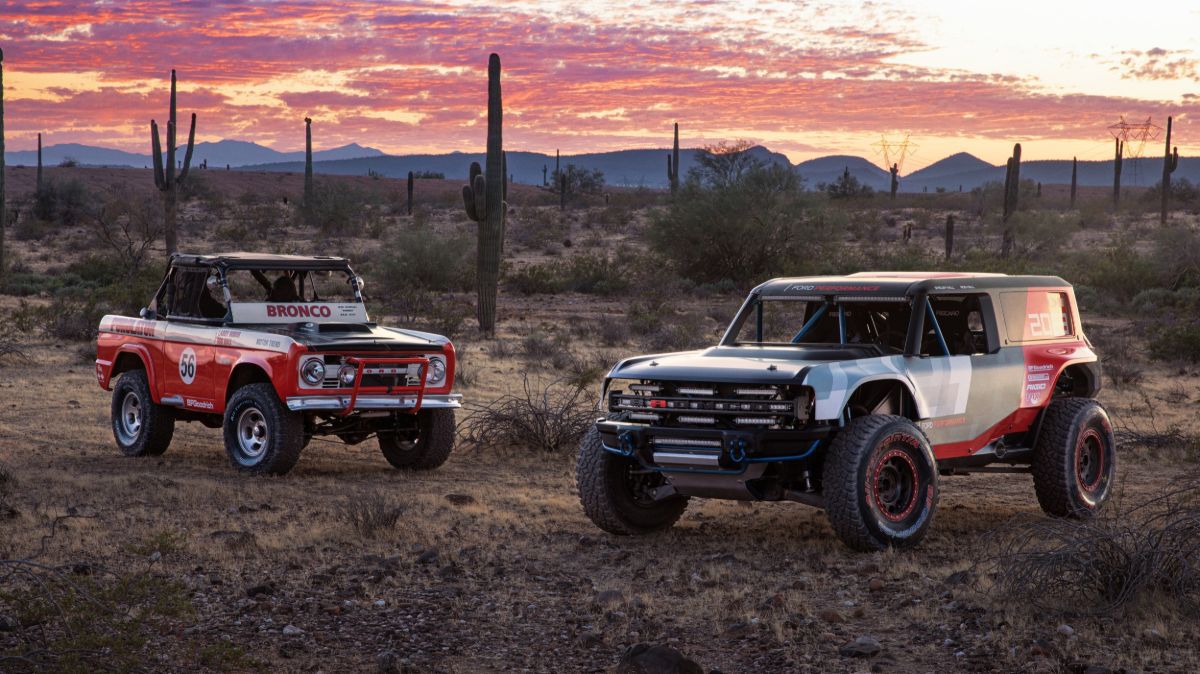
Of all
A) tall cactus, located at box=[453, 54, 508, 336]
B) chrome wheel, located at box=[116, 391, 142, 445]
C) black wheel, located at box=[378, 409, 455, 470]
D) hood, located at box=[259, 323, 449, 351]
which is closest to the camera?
hood, located at box=[259, 323, 449, 351]

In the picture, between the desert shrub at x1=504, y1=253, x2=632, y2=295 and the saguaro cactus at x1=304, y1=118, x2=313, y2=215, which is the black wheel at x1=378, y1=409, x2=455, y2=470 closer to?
the desert shrub at x1=504, y1=253, x2=632, y2=295

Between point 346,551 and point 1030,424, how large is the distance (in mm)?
5005

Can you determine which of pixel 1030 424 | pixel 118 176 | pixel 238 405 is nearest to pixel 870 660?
pixel 1030 424

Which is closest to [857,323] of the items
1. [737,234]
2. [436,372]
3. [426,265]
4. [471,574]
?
[471,574]

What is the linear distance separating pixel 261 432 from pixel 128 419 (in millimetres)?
2163

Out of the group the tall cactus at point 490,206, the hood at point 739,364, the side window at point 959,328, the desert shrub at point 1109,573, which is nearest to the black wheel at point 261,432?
the hood at point 739,364

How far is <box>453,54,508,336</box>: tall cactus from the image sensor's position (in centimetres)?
2494

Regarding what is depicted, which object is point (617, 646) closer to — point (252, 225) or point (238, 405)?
point (238, 405)

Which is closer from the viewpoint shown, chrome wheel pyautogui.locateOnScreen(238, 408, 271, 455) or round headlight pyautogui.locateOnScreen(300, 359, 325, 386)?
round headlight pyautogui.locateOnScreen(300, 359, 325, 386)

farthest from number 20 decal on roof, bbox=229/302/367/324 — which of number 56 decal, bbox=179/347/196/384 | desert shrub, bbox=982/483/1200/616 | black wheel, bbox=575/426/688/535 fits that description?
desert shrub, bbox=982/483/1200/616

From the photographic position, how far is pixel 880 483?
8750mm

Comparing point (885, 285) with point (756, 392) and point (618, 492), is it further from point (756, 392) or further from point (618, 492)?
point (618, 492)

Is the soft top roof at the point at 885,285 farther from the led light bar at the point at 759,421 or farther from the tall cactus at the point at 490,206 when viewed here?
the tall cactus at the point at 490,206

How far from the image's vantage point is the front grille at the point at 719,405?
832 cm
